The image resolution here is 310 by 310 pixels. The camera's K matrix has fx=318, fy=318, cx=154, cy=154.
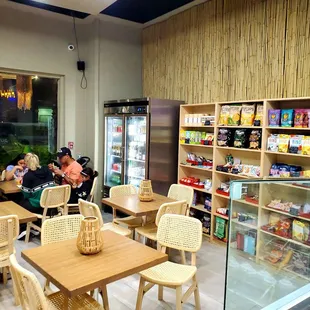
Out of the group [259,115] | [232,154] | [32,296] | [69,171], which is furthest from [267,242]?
[69,171]

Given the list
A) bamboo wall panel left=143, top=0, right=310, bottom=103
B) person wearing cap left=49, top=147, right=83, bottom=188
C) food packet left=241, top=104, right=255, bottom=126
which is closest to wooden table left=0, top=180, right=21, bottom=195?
person wearing cap left=49, top=147, right=83, bottom=188

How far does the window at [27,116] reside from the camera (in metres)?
5.31

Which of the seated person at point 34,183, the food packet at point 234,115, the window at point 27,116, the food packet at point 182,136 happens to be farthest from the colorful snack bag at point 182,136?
the window at point 27,116

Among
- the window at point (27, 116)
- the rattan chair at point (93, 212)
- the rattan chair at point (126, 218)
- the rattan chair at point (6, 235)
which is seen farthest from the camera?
the window at point (27, 116)

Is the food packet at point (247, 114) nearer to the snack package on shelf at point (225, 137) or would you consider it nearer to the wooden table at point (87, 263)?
the snack package on shelf at point (225, 137)

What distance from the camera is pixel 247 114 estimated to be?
13.1 feet

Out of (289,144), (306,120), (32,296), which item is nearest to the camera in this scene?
(32,296)

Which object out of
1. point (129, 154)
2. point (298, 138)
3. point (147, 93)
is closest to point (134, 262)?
point (298, 138)

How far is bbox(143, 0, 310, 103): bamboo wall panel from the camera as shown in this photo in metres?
3.71

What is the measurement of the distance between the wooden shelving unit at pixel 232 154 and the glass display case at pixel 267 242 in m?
0.06

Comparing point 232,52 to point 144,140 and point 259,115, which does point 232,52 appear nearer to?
point 259,115

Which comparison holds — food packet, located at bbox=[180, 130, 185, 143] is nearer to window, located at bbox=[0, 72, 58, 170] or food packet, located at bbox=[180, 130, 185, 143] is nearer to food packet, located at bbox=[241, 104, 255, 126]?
food packet, located at bbox=[241, 104, 255, 126]

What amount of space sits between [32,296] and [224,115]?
328 centimetres

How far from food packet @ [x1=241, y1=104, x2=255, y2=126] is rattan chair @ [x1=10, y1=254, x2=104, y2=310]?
281 centimetres
